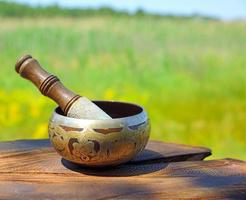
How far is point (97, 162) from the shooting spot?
1.10 meters

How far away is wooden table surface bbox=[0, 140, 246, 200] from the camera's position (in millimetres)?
1018

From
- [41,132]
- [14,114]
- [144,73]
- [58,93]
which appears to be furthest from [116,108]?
[144,73]

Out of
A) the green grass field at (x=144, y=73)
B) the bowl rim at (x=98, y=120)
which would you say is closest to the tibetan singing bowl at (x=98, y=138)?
the bowl rim at (x=98, y=120)

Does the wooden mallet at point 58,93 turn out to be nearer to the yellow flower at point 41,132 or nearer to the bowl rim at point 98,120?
the bowl rim at point 98,120

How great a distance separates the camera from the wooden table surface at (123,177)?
1.02m

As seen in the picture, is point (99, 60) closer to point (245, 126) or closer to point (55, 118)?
point (245, 126)

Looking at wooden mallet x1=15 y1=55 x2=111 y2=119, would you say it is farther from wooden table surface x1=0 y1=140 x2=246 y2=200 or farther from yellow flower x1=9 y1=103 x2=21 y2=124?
yellow flower x1=9 y1=103 x2=21 y2=124

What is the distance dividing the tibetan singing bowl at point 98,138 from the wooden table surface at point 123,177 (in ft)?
0.13

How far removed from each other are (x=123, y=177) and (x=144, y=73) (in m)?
2.37

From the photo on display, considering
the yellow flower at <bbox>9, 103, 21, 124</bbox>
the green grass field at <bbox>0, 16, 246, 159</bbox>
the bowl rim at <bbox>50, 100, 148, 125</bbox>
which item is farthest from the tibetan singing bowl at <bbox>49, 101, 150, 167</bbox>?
the yellow flower at <bbox>9, 103, 21, 124</bbox>

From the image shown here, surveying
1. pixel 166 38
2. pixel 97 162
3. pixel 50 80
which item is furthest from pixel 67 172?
pixel 166 38

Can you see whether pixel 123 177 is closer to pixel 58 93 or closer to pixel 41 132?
pixel 58 93

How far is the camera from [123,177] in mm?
1110

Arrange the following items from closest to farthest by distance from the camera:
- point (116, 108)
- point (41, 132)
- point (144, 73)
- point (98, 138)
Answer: point (98, 138)
point (116, 108)
point (41, 132)
point (144, 73)
